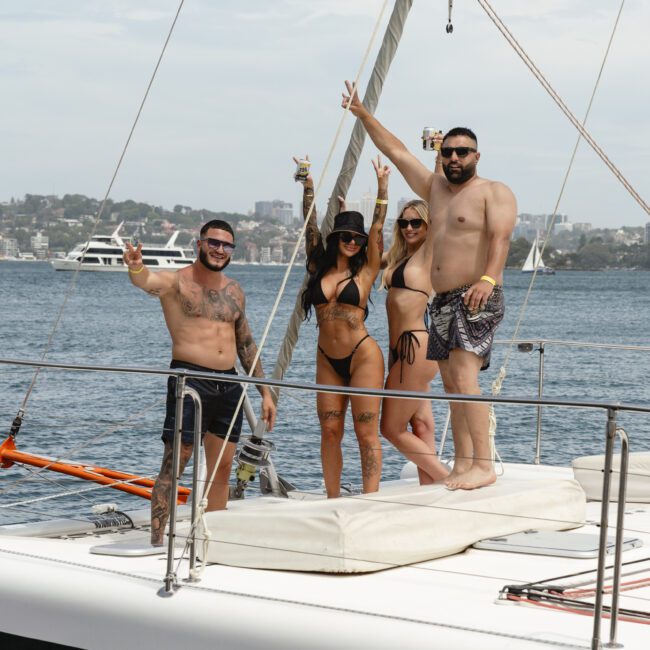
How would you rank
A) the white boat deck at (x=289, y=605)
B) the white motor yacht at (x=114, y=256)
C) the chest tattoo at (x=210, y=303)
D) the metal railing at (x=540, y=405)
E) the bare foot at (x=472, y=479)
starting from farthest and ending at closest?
the white motor yacht at (x=114, y=256) → the chest tattoo at (x=210, y=303) → the bare foot at (x=472, y=479) → the white boat deck at (x=289, y=605) → the metal railing at (x=540, y=405)

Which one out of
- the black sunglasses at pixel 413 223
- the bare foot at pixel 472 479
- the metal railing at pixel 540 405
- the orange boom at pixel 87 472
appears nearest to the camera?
the metal railing at pixel 540 405

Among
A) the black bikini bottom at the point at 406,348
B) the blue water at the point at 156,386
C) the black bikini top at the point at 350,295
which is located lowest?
the blue water at the point at 156,386

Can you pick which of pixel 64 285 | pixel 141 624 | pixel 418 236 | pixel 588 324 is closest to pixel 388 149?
pixel 418 236

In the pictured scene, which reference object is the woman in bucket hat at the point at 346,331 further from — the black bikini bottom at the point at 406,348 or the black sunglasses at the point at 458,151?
the black sunglasses at the point at 458,151

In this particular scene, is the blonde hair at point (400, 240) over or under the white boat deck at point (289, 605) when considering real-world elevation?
over

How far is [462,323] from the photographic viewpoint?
5.90m

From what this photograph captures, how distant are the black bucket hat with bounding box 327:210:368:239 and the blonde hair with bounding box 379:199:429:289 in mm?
300

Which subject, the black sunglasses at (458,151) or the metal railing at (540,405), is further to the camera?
the black sunglasses at (458,151)

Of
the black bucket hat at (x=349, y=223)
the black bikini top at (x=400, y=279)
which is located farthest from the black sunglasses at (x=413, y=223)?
the black bucket hat at (x=349, y=223)

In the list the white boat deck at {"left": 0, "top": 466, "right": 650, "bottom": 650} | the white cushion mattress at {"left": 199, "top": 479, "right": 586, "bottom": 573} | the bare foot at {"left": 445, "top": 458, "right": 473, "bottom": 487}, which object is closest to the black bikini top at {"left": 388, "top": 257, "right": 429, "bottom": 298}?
the bare foot at {"left": 445, "top": 458, "right": 473, "bottom": 487}

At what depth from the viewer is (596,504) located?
6953mm

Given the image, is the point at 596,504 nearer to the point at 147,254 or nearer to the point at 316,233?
the point at 316,233

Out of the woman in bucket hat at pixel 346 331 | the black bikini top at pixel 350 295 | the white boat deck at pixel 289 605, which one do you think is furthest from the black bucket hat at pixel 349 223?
the white boat deck at pixel 289 605

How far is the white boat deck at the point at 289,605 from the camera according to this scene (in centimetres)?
436
